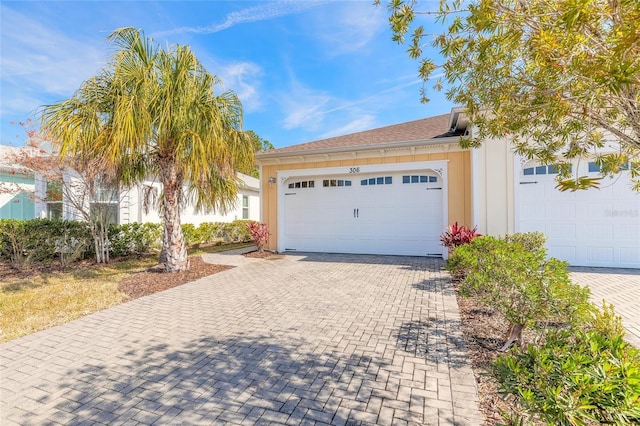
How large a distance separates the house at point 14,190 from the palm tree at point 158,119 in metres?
5.10

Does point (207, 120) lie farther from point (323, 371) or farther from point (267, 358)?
point (323, 371)

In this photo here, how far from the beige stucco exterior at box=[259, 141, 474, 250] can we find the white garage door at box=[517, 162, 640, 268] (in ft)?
4.83

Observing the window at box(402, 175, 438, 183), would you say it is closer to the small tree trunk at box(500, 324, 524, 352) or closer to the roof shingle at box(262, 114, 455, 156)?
the roof shingle at box(262, 114, 455, 156)

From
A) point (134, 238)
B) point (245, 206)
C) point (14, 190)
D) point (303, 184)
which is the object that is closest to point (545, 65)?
point (303, 184)

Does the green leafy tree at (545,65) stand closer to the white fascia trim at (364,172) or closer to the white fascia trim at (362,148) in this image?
the white fascia trim at (362,148)

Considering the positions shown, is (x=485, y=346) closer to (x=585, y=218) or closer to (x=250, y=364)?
(x=250, y=364)

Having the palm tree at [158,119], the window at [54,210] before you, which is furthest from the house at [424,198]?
the window at [54,210]

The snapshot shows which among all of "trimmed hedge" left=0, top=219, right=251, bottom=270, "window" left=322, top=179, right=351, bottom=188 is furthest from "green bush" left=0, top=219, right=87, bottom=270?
"window" left=322, top=179, right=351, bottom=188

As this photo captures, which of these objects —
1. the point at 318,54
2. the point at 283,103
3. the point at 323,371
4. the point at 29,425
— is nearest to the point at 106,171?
the point at 29,425

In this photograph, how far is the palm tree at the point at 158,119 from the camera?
614 cm

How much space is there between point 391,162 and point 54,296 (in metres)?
9.16

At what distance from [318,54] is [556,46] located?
29.0ft

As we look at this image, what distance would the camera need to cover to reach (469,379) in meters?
2.89

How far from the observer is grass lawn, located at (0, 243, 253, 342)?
4.58 m
